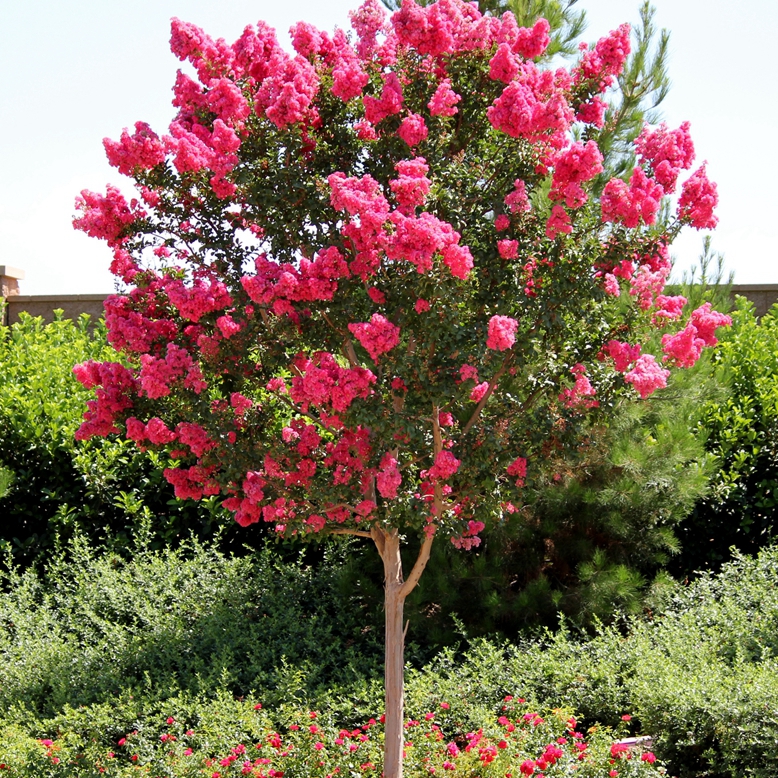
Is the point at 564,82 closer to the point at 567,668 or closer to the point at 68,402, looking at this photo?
the point at 567,668

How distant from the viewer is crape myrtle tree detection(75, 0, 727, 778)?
3750mm

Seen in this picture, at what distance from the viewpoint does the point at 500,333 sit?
3512mm

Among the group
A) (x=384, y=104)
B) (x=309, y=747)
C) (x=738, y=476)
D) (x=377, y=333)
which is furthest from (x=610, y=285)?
(x=738, y=476)

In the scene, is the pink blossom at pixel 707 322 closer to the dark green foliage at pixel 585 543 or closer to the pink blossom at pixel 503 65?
the pink blossom at pixel 503 65

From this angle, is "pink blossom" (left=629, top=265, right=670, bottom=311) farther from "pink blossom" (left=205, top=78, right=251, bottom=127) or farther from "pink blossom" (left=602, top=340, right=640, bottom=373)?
"pink blossom" (left=205, top=78, right=251, bottom=127)

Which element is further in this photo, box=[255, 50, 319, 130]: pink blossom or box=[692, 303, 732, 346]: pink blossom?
box=[692, 303, 732, 346]: pink blossom

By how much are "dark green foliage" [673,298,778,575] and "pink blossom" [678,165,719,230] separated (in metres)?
3.47

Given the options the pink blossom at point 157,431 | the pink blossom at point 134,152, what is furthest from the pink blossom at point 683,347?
the pink blossom at point 134,152

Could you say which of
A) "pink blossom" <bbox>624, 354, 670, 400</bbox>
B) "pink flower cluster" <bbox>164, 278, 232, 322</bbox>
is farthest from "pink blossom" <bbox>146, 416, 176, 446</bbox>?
"pink blossom" <bbox>624, 354, 670, 400</bbox>

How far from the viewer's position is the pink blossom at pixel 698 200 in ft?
13.2

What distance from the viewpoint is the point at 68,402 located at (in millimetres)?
7977

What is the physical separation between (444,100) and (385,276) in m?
0.76

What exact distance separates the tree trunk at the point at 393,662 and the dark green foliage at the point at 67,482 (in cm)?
326

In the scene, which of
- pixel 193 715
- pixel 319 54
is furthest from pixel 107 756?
pixel 319 54
